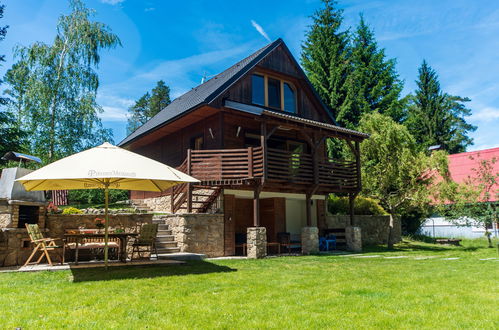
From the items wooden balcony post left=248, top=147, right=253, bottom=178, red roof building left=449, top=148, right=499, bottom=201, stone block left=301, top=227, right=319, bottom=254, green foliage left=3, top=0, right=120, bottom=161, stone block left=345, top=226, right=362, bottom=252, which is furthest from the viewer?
red roof building left=449, top=148, right=499, bottom=201

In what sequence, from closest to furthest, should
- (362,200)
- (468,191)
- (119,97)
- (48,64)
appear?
(468,191), (362,200), (48,64), (119,97)

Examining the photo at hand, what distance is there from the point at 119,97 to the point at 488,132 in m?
39.9

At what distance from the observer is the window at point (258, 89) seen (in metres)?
17.3

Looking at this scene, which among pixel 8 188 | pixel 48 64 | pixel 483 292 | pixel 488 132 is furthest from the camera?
pixel 488 132

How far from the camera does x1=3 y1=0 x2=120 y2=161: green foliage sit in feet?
72.1

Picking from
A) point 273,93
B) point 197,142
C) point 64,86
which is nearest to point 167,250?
point 197,142

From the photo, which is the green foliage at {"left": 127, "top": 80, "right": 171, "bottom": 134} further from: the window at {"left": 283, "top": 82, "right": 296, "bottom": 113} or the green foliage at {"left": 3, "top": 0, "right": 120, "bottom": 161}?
the window at {"left": 283, "top": 82, "right": 296, "bottom": 113}

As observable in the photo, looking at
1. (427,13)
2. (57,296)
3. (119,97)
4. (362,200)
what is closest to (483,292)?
(57,296)

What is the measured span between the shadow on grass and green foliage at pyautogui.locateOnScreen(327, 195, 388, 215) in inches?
466

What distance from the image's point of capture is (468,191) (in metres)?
17.8

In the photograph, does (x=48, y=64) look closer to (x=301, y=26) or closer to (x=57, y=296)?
(x=301, y=26)

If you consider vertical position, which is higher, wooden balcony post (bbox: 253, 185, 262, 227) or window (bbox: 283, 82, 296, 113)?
window (bbox: 283, 82, 296, 113)

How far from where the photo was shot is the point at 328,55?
26094 mm

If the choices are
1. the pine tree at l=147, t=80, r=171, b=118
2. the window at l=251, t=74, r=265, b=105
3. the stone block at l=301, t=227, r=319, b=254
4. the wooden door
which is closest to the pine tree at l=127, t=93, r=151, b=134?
the pine tree at l=147, t=80, r=171, b=118
